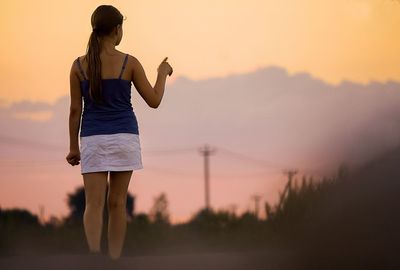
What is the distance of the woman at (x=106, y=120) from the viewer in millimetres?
8742

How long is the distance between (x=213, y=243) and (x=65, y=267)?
5285 mm

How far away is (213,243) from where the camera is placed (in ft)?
43.5

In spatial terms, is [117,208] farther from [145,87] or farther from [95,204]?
[145,87]

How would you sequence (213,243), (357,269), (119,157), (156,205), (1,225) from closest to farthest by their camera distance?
(357,269) → (119,157) → (213,243) → (1,225) → (156,205)

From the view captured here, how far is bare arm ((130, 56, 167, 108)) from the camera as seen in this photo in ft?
29.2

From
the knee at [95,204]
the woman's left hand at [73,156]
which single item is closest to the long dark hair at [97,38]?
the woman's left hand at [73,156]

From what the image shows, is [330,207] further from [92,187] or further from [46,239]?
[46,239]

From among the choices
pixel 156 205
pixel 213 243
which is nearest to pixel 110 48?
pixel 213 243

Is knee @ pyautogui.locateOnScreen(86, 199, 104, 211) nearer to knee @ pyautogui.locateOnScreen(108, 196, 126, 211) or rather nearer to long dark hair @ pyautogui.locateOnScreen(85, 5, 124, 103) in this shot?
knee @ pyautogui.locateOnScreen(108, 196, 126, 211)

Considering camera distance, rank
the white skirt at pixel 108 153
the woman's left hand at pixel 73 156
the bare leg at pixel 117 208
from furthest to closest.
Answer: the woman's left hand at pixel 73 156
the bare leg at pixel 117 208
the white skirt at pixel 108 153

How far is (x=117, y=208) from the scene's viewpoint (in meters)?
8.95

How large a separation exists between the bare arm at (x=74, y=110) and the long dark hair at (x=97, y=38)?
16 centimetres

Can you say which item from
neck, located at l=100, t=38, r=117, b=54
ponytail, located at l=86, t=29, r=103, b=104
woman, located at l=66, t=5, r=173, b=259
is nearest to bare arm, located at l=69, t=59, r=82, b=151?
woman, located at l=66, t=5, r=173, b=259

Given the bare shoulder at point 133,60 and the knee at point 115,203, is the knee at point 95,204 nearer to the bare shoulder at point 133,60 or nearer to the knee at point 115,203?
the knee at point 115,203
